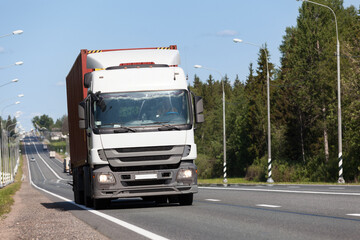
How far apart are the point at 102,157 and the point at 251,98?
71634 millimetres

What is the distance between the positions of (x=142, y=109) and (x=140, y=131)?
1.69 feet

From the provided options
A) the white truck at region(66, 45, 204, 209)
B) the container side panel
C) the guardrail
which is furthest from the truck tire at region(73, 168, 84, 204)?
the guardrail

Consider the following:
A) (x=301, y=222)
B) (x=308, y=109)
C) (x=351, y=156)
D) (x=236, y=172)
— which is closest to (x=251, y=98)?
(x=236, y=172)

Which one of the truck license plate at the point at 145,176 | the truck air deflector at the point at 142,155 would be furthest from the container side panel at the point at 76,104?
the truck license plate at the point at 145,176

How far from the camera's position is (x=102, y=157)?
15.0 meters

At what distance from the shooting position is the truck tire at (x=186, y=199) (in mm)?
16422

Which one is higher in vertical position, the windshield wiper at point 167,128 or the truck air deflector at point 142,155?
the windshield wiper at point 167,128

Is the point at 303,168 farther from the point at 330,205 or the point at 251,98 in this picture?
A: the point at 330,205

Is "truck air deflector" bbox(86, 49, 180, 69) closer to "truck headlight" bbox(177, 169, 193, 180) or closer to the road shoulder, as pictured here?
"truck headlight" bbox(177, 169, 193, 180)

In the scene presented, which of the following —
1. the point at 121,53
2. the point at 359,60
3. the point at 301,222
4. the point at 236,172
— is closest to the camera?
the point at 301,222

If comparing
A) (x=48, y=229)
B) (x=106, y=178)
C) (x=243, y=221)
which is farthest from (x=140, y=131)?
(x=243, y=221)

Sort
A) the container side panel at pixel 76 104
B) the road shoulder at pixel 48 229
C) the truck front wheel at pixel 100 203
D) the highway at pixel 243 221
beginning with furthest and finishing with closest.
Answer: the container side panel at pixel 76 104 < the truck front wheel at pixel 100 203 < the road shoulder at pixel 48 229 < the highway at pixel 243 221

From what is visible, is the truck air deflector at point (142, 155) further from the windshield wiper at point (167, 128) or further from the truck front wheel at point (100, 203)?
the truck front wheel at point (100, 203)

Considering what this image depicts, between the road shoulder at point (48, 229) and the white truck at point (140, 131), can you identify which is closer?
the road shoulder at point (48, 229)
